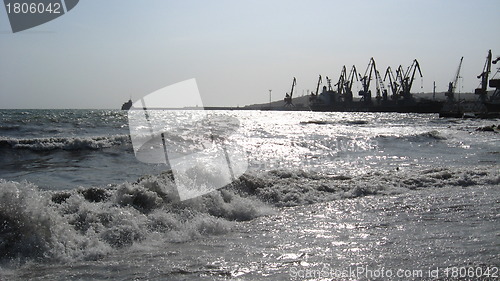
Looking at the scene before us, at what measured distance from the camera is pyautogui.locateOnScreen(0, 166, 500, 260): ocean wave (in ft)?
16.9

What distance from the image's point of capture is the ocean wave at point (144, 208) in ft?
16.9

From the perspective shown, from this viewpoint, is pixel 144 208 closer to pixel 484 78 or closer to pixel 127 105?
pixel 484 78

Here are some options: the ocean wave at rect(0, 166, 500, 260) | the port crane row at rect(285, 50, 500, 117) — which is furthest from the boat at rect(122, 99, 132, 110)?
the ocean wave at rect(0, 166, 500, 260)

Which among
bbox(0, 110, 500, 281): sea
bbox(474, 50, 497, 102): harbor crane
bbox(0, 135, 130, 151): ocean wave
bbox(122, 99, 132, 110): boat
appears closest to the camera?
bbox(0, 110, 500, 281): sea

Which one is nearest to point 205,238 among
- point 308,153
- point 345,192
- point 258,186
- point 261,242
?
point 261,242

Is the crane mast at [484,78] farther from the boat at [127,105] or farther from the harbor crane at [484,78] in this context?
the boat at [127,105]

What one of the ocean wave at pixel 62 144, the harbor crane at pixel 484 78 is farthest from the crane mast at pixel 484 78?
the ocean wave at pixel 62 144

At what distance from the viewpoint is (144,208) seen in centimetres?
708

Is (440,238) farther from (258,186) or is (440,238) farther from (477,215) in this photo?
(258,186)

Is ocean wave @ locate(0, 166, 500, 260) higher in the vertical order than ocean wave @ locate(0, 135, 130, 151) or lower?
lower

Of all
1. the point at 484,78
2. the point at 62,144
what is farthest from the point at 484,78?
the point at 62,144

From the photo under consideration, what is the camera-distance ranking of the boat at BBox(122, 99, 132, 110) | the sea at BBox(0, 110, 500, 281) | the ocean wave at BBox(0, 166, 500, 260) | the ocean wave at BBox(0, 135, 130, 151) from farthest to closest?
the boat at BBox(122, 99, 132, 110)
the ocean wave at BBox(0, 135, 130, 151)
the ocean wave at BBox(0, 166, 500, 260)
the sea at BBox(0, 110, 500, 281)

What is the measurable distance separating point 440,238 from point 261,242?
87.8 inches

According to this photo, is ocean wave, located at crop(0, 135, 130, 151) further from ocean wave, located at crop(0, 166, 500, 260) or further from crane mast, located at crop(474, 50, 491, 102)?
crane mast, located at crop(474, 50, 491, 102)
